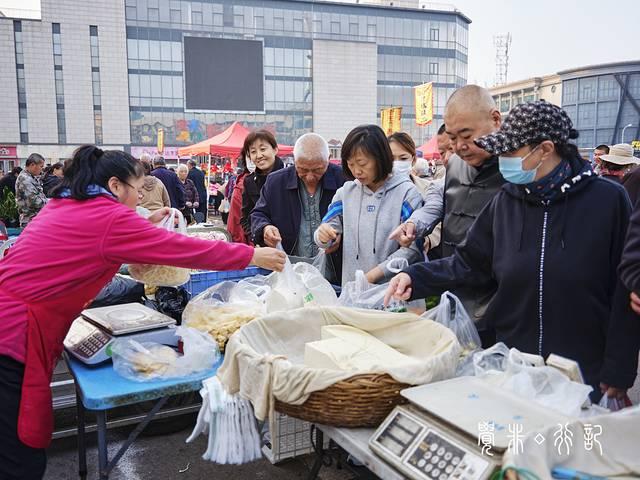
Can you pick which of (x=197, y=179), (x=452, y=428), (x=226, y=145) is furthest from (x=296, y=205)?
(x=226, y=145)

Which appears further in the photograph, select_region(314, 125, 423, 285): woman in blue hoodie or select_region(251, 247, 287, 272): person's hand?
select_region(314, 125, 423, 285): woman in blue hoodie

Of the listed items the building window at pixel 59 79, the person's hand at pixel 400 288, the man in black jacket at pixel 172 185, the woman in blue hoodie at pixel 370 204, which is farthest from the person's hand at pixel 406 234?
the building window at pixel 59 79

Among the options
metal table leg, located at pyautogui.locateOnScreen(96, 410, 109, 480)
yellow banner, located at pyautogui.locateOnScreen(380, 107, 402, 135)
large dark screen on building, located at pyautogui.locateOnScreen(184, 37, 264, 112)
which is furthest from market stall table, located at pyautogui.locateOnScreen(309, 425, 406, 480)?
large dark screen on building, located at pyautogui.locateOnScreen(184, 37, 264, 112)

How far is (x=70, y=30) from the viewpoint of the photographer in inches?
1432

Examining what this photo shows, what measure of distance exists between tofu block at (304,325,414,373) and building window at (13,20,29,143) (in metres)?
40.0

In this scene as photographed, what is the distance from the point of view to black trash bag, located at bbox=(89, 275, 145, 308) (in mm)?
2783

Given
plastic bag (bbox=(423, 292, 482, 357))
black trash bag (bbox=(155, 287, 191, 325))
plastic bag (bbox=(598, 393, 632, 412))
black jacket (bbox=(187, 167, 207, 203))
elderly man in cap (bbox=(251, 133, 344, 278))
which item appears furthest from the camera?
black jacket (bbox=(187, 167, 207, 203))

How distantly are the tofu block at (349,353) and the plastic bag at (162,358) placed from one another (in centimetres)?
66

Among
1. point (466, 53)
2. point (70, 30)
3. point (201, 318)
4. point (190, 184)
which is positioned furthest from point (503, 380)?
point (466, 53)

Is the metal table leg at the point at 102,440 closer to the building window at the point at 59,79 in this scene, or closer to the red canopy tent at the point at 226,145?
the red canopy tent at the point at 226,145

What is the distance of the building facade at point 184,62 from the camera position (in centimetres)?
3538

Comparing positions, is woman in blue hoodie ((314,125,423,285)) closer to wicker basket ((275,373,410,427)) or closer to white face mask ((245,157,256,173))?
wicker basket ((275,373,410,427))

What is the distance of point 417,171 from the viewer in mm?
5992

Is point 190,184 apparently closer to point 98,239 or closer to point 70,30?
point 98,239
